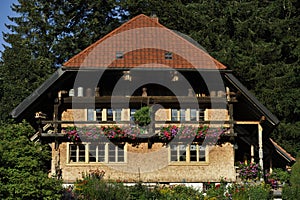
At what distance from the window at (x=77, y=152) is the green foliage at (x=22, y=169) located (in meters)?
4.86

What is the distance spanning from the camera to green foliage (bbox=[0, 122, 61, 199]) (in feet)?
48.8

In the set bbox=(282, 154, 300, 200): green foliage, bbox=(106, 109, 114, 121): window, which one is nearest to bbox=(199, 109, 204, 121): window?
bbox=(106, 109, 114, 121): window

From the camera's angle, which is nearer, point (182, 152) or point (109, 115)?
point (182, 152)

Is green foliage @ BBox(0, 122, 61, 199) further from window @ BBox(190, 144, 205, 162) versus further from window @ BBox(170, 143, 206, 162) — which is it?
window @ BBox(190, 144, 205, 162)

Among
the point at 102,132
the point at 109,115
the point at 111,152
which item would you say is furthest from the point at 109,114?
the point at 111,152

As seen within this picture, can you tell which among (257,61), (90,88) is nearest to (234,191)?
(90,88)

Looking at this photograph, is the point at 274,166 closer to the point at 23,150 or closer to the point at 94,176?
the point at 94,176

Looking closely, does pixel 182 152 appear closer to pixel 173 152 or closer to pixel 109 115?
pixel 173 152

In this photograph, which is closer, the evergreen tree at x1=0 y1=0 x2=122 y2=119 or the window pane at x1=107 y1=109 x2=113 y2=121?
the window pane at x1=107 y1=109 x2=113 y2=121

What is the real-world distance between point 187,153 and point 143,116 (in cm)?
254

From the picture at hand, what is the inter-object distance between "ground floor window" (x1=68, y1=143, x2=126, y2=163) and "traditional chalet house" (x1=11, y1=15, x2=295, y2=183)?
40 mm

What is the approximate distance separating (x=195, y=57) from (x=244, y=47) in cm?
1332

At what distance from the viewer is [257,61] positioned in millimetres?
33688

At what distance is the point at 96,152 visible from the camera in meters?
21.4
